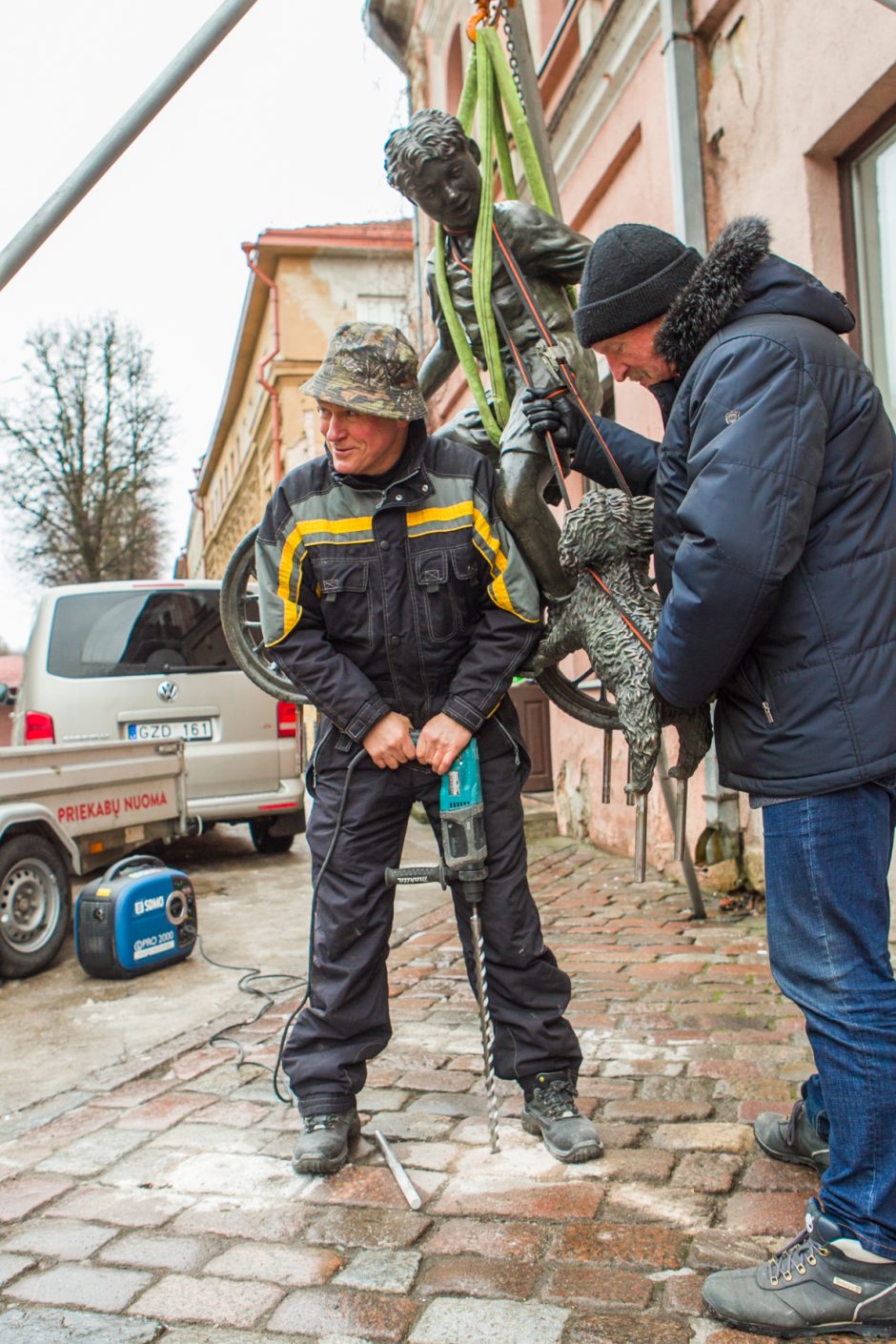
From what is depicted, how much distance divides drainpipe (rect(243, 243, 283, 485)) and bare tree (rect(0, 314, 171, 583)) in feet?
17.9

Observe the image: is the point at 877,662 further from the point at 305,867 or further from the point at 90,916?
the point at 305,867

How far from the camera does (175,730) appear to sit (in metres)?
8.18

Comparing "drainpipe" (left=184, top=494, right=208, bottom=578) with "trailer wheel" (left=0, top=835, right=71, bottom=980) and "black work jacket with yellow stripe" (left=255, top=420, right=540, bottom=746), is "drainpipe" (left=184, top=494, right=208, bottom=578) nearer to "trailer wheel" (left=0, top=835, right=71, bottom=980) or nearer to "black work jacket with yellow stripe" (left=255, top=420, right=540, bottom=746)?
"trailer wheel" (left=0, top=835, right=71, bottom=980)

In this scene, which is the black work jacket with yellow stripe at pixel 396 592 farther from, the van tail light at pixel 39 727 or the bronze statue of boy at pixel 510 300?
the van tail light at pixel 39 727

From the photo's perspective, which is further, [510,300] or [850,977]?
[510,300]

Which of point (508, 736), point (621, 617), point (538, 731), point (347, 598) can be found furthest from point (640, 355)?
point (538, 731)

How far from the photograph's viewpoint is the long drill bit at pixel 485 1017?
2.88 metres

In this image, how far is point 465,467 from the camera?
3.05 metres

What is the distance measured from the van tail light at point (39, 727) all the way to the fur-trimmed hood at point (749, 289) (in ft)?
20.7

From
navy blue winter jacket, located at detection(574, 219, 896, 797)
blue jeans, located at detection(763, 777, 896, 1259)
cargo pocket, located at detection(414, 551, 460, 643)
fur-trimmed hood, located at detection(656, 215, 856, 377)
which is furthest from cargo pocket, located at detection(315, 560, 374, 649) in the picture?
blue jeans, located at detection(763, 777, 896, 1259)

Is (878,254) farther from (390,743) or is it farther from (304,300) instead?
(304,300)

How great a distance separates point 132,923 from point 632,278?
3977 millimetres

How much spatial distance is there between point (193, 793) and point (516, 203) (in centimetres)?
567

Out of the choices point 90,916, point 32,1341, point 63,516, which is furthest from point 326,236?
point 32,1341
